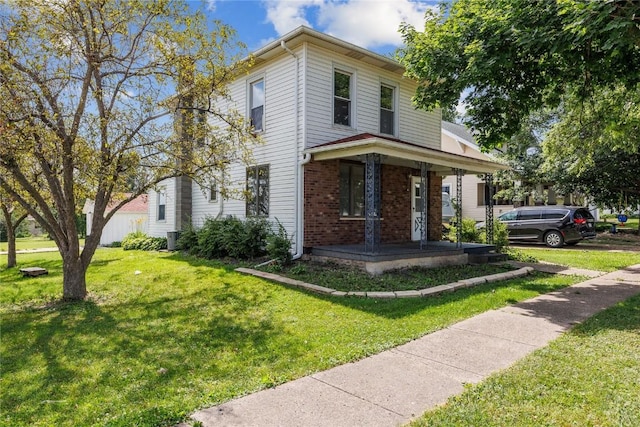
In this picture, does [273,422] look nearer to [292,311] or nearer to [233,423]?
[233,423]

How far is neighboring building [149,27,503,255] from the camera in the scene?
10469mm

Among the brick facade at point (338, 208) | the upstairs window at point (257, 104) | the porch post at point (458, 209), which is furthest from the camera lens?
the upstairs window at point (257, 104)

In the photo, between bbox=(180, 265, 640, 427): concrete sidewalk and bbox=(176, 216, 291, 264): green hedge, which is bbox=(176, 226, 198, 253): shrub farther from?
bbox=(180, 265, 640, 427): concrete sidewalk

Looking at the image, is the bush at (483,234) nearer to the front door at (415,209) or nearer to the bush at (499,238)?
the bush at (499,238)

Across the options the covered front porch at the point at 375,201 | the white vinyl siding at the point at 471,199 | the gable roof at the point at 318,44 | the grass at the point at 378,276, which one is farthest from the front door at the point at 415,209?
the white vinyl siding at the point at 471,199

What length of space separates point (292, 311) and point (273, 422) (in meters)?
3.34

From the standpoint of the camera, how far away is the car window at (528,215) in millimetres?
17470

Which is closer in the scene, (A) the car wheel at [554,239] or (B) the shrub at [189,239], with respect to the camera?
(B) the shrub at [189,239]

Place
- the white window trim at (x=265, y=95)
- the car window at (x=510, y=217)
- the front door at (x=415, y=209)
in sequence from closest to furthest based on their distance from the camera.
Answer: the white window trim at (x=265, y=95) < the front door at (x=415, y=209) < the car window at (x=510, y=217)

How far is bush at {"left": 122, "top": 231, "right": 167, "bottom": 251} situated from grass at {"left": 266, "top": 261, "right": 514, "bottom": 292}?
25.8ft

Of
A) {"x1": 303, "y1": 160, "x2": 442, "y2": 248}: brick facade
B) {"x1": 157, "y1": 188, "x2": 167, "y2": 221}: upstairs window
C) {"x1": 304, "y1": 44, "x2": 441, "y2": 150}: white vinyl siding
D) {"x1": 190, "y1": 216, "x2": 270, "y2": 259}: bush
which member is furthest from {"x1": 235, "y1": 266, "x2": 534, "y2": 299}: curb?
{"x1": 157, "y1": 188, "x2": 167, "y2": 221}: upstairs window

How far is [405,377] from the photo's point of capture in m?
3.87

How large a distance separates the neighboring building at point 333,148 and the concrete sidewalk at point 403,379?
417 centimetres

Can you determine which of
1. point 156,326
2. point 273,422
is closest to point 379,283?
point 156,326
